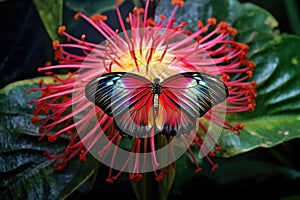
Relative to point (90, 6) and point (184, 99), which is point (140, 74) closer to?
point (184, 99)

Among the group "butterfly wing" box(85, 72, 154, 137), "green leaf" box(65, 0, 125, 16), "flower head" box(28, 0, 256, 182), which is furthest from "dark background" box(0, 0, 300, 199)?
"butterfly wing" box(85, 72, 154, 137)

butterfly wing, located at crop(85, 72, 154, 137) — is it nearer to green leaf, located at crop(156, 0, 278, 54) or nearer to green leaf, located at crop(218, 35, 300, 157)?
green leaf, located at crop(218, 35, 300, 157)

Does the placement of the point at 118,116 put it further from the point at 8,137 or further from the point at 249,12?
the point at 249,12

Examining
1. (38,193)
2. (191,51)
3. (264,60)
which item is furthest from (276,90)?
(38,193)

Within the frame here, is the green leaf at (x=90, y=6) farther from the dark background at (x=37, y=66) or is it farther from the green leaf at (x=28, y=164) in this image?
the green leaf at (x=28, y=164)

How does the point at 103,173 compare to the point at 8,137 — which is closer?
the point at 8,137

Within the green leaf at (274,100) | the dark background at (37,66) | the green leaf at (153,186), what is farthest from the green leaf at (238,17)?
the green leaf at (153,186)
